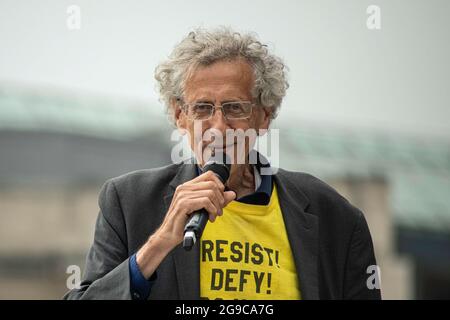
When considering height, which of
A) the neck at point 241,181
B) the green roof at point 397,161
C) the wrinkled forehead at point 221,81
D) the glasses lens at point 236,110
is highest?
the wrinkled forehead at point 221,81

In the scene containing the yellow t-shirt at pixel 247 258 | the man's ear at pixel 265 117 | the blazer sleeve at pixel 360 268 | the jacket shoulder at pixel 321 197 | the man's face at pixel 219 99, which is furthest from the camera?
the man's ear at pixel 265 117

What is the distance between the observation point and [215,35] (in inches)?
181

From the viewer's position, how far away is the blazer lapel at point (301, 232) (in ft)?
13.9

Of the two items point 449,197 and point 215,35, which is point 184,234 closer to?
point 215,35

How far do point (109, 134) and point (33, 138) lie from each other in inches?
84.5

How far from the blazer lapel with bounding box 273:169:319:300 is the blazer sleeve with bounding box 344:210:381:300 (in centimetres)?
20

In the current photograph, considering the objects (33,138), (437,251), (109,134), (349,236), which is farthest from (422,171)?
(349,236)

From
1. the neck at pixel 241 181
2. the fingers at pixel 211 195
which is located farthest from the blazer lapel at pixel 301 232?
the fingers at pixel 211 195

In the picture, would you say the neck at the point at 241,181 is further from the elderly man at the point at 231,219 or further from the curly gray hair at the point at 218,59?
the curly gray hair at the point at 218,59

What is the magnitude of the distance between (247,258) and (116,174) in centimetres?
2242

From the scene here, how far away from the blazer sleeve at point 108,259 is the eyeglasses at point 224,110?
1.52ft

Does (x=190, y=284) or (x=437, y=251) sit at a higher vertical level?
(x=190, y=284)

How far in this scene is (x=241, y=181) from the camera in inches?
185

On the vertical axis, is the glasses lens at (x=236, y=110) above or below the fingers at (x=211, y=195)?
above
